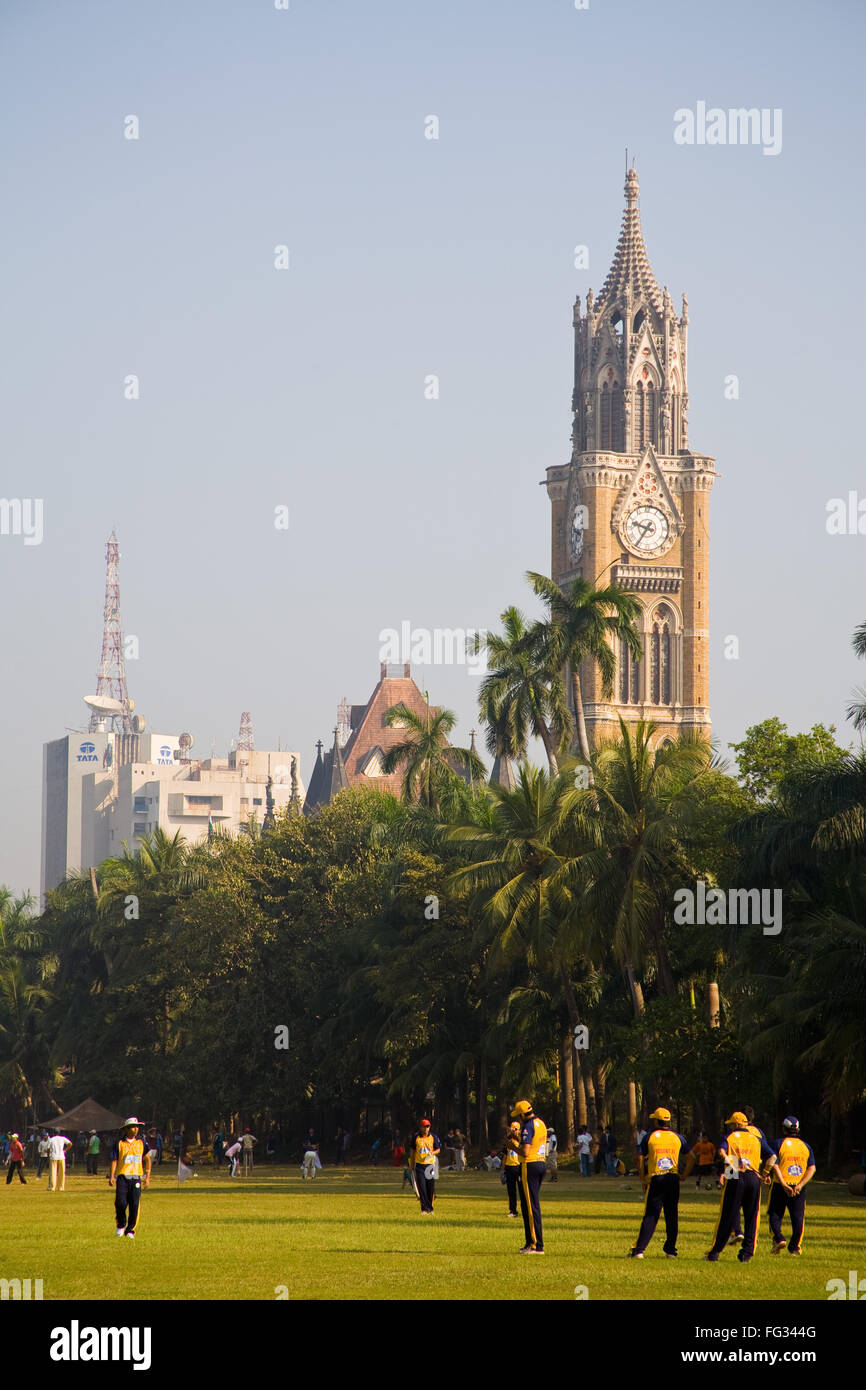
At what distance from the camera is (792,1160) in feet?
70.8

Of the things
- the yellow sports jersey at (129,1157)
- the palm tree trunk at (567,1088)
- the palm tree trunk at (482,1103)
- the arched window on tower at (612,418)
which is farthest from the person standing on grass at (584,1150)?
the arched window on tower at (612,418)

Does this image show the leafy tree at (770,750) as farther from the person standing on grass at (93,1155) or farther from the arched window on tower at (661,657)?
the arched window on tower at (661,657)

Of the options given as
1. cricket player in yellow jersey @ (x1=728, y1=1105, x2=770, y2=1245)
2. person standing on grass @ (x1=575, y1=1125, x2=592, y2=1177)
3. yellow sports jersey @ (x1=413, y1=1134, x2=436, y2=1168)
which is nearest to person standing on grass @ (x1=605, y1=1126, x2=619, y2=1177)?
person standing on grass @ (x1=575, y1=1125, x2=592, y2=1177)

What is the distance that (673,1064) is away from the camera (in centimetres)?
4247

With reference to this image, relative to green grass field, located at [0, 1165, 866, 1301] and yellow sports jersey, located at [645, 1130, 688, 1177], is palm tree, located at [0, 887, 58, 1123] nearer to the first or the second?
green grass field, located at [0, 1165, 866, 1301]

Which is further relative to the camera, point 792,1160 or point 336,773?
point 336,773

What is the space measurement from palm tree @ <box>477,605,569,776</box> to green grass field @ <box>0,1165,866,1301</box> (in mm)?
23216

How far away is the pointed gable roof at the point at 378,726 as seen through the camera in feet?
531

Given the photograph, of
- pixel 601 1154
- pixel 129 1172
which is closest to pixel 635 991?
pixel 601 1154

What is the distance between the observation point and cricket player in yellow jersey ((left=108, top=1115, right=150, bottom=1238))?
2472 centimetres

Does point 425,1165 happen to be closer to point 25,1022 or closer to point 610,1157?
point 610,1157

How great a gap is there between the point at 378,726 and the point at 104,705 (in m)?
41.0

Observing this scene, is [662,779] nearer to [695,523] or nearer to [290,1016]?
[290,1016]

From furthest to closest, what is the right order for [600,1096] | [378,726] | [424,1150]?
[378,726] → [600,1096] → [424,1150]
